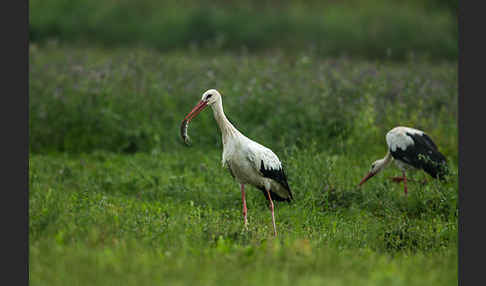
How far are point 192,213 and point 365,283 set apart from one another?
9.21 ft

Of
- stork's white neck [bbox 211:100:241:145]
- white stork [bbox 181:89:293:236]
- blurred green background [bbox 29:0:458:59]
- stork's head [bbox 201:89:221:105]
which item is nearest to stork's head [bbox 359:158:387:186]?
white stork [bbox 181:89:293:236]

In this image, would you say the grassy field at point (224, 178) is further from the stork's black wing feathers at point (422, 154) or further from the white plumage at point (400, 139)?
the white plumage at point (400, 139)

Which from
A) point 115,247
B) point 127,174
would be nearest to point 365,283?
point 115,247

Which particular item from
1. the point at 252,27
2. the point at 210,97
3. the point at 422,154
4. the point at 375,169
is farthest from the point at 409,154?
the point at 252,27

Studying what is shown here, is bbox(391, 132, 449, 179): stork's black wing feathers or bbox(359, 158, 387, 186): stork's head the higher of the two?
bbox(391, 132, 449, 179): stork's black wing feathers

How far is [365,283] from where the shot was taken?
4266mm

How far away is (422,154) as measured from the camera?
314 inches

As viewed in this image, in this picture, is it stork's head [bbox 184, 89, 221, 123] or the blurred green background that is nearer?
stork's head [bbox 184, 89, 221, 123]

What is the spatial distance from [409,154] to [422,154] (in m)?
0.20

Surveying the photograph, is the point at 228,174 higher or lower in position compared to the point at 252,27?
lower

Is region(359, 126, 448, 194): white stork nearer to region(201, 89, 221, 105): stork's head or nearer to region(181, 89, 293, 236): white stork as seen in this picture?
region(181, 89, 293, 236): white stork

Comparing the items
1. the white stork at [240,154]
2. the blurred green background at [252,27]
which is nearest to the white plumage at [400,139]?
the white stork at [240,154]

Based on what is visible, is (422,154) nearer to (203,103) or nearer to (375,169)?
(375,169)

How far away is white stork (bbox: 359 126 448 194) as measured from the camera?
26.2 feet
